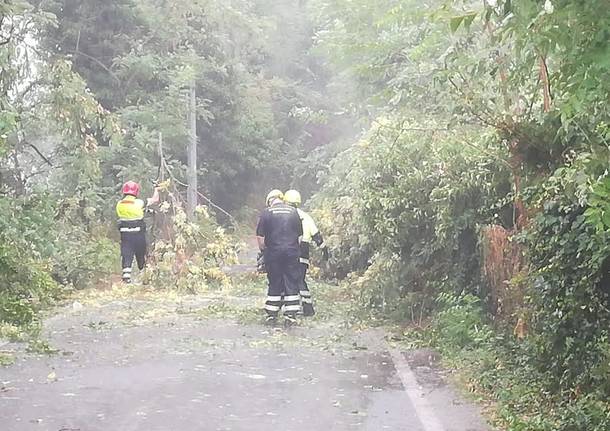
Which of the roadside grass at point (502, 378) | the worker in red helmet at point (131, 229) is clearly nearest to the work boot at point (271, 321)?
the roadside grass at point (502, 378)

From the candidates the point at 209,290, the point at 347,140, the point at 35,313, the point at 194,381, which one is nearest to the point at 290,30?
the point at 347,140

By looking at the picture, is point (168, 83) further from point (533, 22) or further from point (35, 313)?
point (533, 22)

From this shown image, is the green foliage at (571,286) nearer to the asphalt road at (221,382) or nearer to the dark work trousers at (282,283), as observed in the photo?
the asphalt road at (221,382)

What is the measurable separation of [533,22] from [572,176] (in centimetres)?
278

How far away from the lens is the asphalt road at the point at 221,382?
7.55m

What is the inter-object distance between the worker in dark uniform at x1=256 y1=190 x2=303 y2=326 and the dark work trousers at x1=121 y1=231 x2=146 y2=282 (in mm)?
5384

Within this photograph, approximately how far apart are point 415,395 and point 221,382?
1918mm

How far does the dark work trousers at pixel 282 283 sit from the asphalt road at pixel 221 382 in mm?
469

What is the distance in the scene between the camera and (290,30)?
171 feet

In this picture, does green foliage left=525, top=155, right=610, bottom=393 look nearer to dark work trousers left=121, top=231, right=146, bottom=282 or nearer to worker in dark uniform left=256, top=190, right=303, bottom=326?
worker in dark uniform left=256, top=190, right=303, bottom=326

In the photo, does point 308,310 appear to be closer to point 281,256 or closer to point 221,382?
point 281,256

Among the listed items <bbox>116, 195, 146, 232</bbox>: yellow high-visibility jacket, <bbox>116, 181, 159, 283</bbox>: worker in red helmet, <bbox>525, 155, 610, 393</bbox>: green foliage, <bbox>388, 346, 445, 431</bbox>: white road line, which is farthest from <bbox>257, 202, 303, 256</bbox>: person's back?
<bbox>525, 155, 610, 393</bbox>: green foliage

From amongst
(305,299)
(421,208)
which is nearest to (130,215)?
(305,299)

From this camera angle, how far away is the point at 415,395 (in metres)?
8.59
